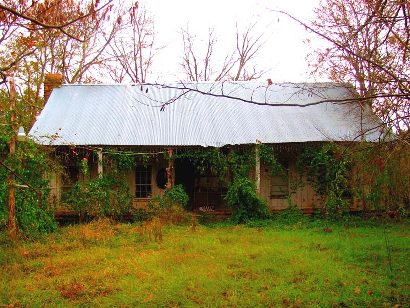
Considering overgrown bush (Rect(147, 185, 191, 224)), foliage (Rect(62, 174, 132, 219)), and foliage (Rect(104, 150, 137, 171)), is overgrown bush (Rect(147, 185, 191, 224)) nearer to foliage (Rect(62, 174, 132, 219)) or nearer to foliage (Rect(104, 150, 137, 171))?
foliage (Rect(62, 174, 132, 219))

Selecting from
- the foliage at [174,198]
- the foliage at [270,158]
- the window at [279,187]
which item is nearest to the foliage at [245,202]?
the foliage at [270,158]

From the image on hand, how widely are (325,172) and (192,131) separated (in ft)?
16.8

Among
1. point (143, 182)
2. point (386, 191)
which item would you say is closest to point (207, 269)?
point (386, 191)

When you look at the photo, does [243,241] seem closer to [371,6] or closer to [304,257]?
[304,257]

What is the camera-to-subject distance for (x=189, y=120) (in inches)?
707

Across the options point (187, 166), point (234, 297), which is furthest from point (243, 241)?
point (187, 166)

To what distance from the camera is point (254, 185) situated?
52.4 feet

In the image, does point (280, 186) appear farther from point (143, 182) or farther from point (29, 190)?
point (29, 190)

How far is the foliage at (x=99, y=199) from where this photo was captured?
1533cm

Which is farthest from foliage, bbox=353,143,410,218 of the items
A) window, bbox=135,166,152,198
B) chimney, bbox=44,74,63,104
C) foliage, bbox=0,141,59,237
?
chimney, bbox=44,74,63,104

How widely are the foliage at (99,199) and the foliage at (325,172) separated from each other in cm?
661

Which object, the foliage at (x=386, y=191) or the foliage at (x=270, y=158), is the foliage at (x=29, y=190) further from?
the foliage at (x=386, y=191)

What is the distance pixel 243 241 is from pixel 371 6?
8.22 metres

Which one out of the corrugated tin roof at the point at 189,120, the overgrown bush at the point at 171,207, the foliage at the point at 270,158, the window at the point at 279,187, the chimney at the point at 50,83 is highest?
the chimney at the point at 50,83
